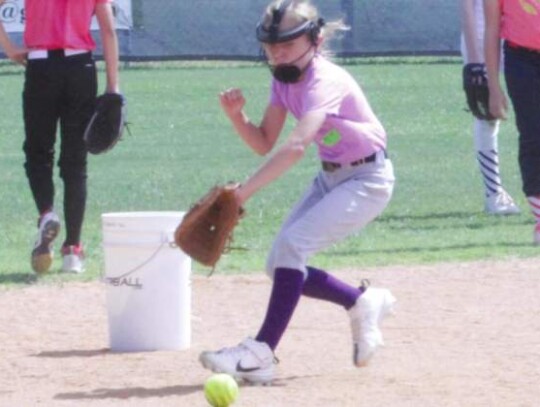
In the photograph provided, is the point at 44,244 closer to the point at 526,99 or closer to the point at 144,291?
the point at 144,291

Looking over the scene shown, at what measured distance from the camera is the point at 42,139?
8695 mm

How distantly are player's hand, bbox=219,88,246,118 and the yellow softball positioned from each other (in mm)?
1149

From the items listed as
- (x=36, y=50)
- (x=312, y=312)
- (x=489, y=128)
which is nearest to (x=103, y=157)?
(x=489, y=128)

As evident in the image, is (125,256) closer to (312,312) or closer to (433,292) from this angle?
(312,312)

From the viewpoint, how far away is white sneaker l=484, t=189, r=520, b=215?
1132 centimetres

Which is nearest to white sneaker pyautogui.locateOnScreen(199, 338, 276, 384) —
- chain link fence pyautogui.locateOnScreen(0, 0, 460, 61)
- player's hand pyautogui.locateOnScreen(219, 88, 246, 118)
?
player's hand pyautogui.locateOnScreen(219, 88, 246, 118)

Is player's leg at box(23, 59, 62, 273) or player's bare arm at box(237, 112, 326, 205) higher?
player's bare arm at box(237, 112, 326, 205)

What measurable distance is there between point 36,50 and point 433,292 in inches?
98.5

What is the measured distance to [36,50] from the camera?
28.3 ft

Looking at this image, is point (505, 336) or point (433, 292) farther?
point (433, 292)

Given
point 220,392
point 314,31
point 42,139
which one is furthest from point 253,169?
point 220,392

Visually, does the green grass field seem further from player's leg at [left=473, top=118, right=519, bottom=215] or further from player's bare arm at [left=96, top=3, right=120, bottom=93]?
player's bare arm at [left=96, top=3, right=120, bottom=93]

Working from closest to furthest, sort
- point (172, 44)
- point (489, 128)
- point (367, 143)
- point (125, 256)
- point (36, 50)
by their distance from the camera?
1. point (367, 143)
2. point (125, 256)
3. point (36, 50)
4. point (489, 128)
5. point (172, 44)

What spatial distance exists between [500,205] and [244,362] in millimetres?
5608
